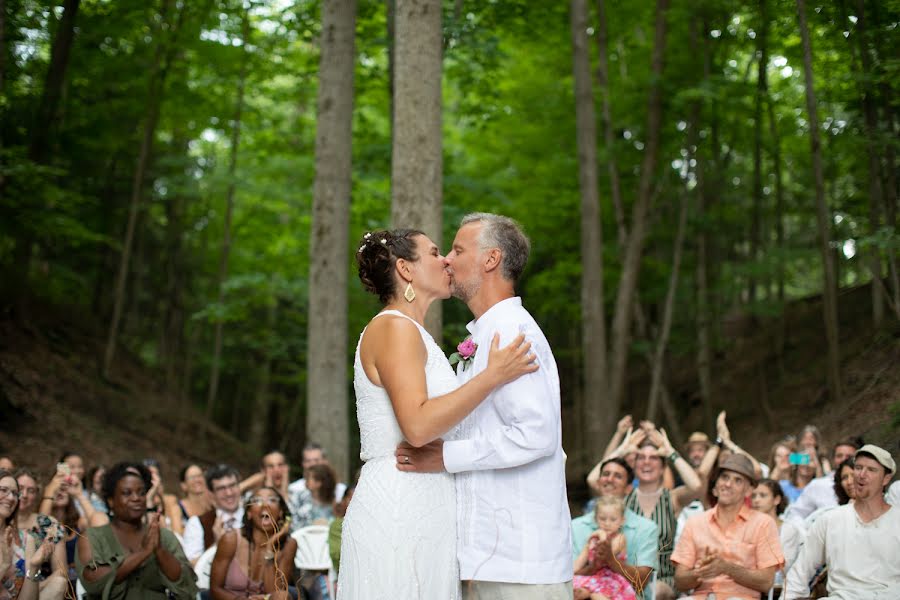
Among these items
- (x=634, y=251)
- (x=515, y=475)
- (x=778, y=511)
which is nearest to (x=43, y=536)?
(x=515, y=475)

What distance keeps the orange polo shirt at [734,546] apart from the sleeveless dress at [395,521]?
3.11 m

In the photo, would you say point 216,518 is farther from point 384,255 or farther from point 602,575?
point 384,255

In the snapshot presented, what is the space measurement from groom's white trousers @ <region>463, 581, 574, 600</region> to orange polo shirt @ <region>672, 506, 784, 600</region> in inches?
122

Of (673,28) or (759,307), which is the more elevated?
(673,28)

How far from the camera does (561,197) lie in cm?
1819

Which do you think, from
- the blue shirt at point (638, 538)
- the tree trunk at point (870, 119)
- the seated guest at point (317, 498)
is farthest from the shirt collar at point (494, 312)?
the tree trunk at point (870, 119)

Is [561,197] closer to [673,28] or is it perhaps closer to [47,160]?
[673,28]

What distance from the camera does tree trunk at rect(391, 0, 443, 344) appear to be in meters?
8.02

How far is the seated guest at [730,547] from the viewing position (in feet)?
19.5

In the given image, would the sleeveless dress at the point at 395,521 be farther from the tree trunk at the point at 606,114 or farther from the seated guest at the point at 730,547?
the tree trunk at the point at 606,114

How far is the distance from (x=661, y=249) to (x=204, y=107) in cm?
936

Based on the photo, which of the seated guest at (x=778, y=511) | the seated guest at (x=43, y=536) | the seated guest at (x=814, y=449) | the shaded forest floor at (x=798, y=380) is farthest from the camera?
the shaded forest floor at (x=798, y=380)

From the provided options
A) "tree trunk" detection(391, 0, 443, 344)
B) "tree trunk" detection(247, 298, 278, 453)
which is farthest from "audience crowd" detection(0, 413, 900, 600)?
"tree trunk" detection(247, 298, 278, 453)

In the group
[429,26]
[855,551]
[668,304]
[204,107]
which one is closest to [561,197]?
[668,304]
